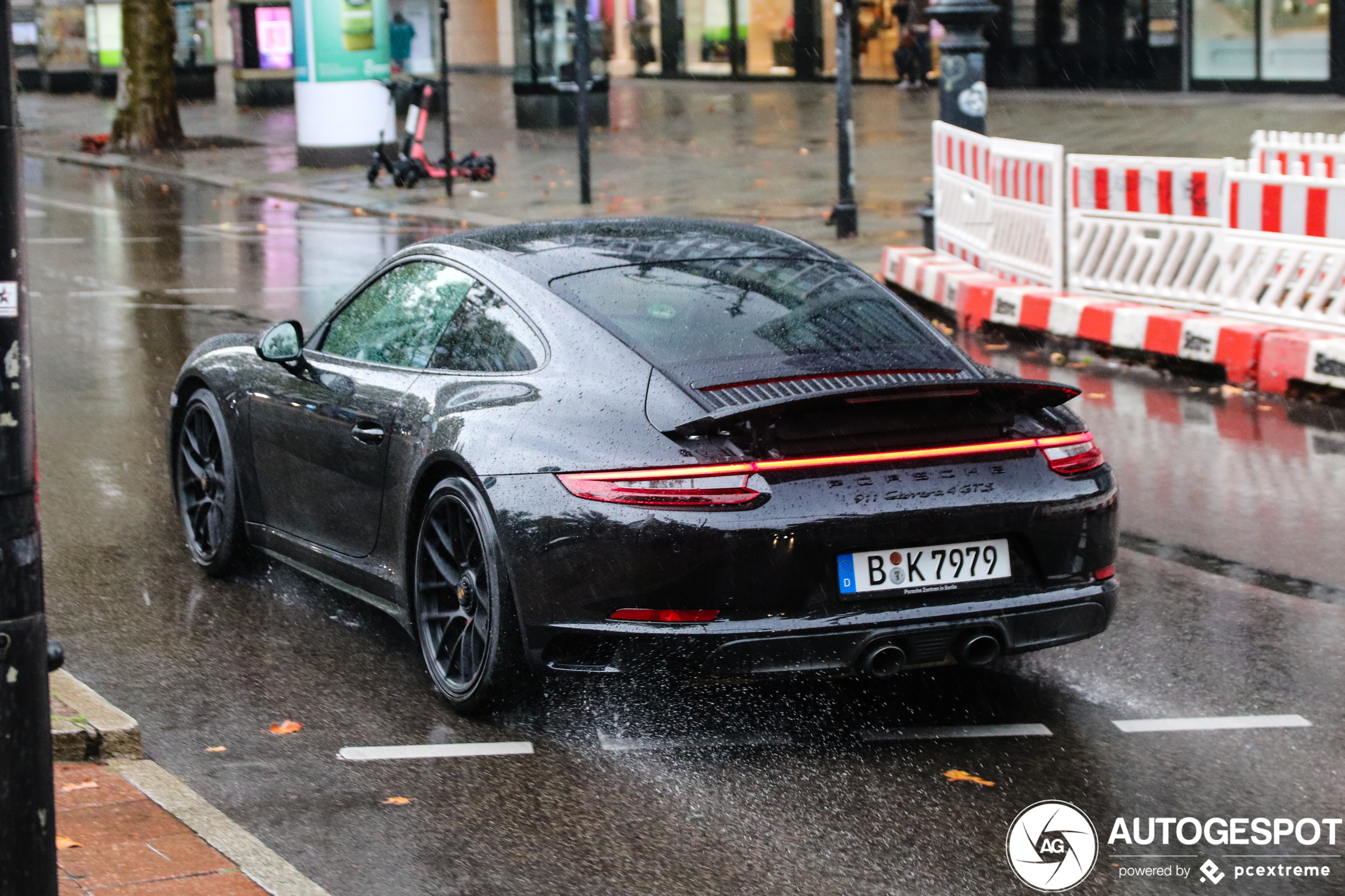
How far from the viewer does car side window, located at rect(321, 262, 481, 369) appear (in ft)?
19.6

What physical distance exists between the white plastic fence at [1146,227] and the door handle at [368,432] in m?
7.31

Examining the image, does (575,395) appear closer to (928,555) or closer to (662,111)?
(928,555)

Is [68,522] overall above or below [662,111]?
below

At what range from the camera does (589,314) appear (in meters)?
5.48

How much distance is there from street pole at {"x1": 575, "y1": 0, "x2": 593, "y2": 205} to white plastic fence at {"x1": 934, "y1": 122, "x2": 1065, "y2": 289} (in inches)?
251

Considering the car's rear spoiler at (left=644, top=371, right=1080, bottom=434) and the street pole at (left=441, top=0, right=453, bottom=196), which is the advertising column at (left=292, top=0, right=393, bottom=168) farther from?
the car's rear spoiler at (left=644, top=371, right=1080, bottom=434)

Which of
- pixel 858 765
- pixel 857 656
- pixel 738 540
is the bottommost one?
pixel 858 765

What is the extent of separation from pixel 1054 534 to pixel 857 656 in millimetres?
675

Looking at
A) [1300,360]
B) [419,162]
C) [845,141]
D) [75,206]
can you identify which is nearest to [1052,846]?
[1300,360]

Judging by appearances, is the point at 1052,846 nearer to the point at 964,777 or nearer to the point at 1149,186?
the point at 964,777

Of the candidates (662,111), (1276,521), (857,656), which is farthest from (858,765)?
(662,111)

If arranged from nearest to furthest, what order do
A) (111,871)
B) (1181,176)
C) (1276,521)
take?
(111,871) → (1276,521) → (1181,176)

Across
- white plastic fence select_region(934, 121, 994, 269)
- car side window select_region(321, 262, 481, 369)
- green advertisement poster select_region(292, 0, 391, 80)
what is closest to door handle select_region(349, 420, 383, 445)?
car side window select_region(321, 262, 481, 369)

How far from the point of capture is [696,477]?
4.85 m
